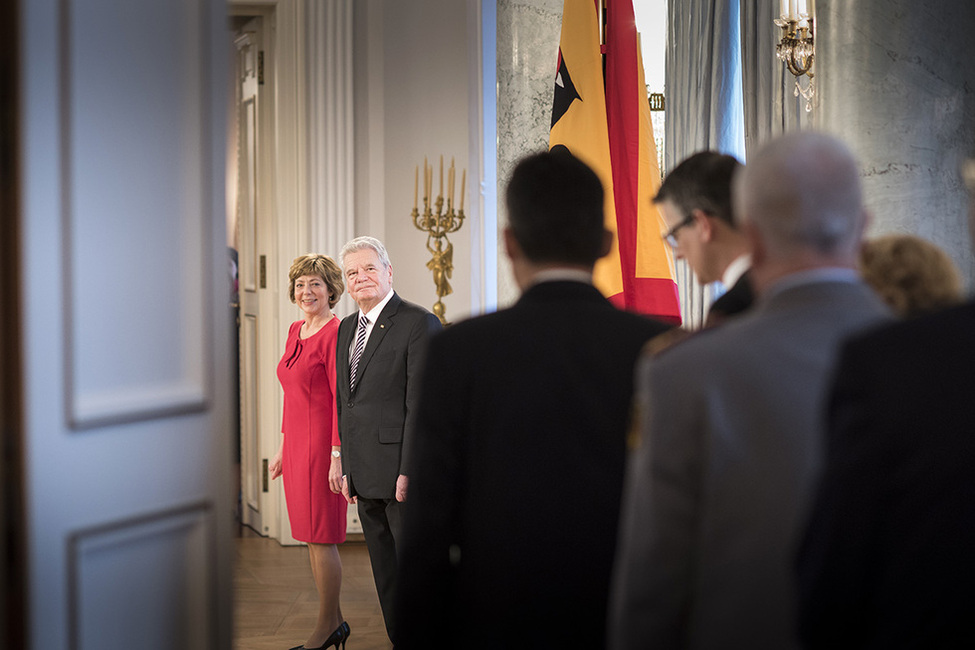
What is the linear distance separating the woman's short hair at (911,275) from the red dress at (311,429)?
2.57m

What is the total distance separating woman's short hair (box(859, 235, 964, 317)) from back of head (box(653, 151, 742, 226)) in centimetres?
37

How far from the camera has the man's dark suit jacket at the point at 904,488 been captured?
3.21 feet

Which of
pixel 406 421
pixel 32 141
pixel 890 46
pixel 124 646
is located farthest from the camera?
pixel 406 421

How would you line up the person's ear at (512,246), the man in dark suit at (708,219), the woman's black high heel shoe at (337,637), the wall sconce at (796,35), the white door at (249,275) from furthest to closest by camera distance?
Result: the white door at (249,275), the wall sconce at (796,35), the woman's black high heel shoe at (337,637), the man in dark suit at (708,219), the person's ear at (512,246)

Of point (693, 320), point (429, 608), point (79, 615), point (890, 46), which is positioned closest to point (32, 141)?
point (79, 615)

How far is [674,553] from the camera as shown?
117 cm

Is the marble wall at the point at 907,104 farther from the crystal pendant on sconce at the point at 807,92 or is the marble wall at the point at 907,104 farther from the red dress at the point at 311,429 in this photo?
the red dress at the point at 311,429

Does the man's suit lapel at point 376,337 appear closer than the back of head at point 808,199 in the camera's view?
No

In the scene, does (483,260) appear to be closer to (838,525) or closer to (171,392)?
(171,392)

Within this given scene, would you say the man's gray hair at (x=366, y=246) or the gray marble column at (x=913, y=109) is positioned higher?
the gray marble column at (x=913, y=109)

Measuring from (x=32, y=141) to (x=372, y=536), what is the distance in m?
2.07

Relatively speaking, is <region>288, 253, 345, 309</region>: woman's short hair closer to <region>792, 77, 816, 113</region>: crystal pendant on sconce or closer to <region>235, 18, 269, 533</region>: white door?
<region>235, 18, 269, 533</region>: white door

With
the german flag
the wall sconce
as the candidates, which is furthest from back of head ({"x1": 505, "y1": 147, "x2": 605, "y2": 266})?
the wall sconce

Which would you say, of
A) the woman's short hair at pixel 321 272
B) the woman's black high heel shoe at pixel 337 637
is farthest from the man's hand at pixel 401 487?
the woman's short hair at pixel 321 272
